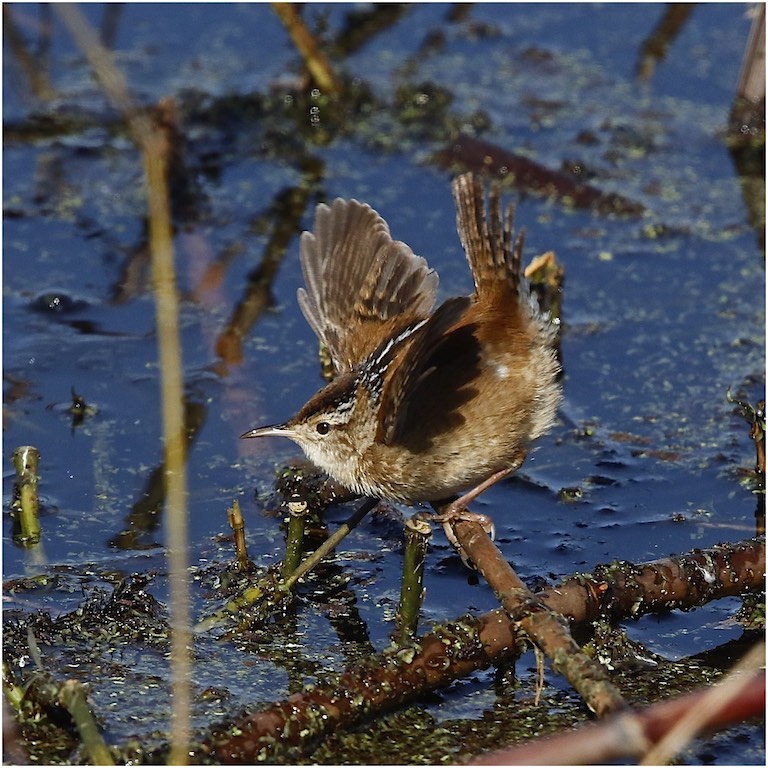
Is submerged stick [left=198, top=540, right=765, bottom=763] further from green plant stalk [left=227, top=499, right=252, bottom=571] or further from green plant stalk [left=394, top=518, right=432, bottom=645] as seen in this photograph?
green plant stalk [left=227, top=499, right=252, bottom=571]

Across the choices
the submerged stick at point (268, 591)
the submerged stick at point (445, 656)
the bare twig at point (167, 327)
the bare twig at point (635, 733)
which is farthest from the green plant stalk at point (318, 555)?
the bare twig at point (635, 733)

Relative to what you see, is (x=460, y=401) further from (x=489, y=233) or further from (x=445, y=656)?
(x=445, y=656)

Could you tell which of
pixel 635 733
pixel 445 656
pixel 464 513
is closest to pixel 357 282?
pixel 464 513

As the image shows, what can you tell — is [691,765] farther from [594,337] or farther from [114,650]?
[594,337]

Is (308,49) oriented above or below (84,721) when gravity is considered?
above

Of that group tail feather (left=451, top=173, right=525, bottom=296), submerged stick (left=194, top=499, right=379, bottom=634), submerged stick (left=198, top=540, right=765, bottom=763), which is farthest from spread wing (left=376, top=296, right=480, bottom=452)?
submerged stick (left=198, top=540, right=765, bottom=763)

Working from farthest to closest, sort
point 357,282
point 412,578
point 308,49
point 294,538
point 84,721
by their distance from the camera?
1. point 308,49
2. point 357,282
3. point 294,538
4. point 412,578
5. point 84,721

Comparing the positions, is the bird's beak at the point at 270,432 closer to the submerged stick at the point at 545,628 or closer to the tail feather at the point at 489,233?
the submerged stick at the point at 545,628
